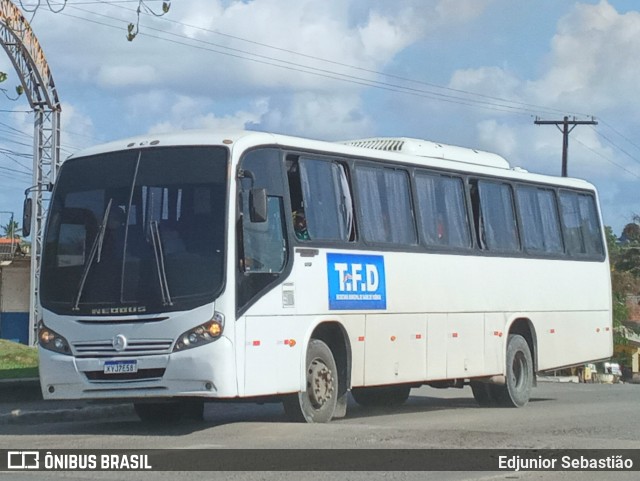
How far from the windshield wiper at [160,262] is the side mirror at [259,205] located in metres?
1.07

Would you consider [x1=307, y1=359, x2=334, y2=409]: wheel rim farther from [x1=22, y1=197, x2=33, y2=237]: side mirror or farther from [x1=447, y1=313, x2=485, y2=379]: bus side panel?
[x1=22, y1=197, x2=33, y2=237]: side mirror

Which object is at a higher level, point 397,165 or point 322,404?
point 397,165

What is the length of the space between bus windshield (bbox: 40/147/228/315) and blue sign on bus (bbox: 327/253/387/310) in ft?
6.82

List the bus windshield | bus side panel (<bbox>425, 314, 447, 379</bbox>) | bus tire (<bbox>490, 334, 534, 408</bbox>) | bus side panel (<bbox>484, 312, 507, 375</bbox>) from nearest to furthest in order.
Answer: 1. the bus windshield
2. bus side panel (<bbox>425, 314, 447, 379</bbox>)
3. bus side panel (<bbox>484, 312, 507, 375</bbox>)
4. bus tire (<bbox>490, 334, 534, 408</bbox>)

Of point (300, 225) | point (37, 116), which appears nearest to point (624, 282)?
point (37, 116)

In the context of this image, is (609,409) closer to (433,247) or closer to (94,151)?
(433,247)

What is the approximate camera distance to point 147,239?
45.7ft

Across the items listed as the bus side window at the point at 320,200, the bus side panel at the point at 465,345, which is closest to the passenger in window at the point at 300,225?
the bus side window at the point at 320,200

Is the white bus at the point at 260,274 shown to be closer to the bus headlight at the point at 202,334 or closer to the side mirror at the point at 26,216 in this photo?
the bus headlight at the point at 202,334

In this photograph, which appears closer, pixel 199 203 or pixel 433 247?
pixel 199 203

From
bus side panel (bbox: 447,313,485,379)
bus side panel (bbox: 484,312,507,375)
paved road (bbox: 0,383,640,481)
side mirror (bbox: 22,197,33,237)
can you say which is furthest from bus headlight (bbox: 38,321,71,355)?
bus side panel (bbox: 484,312,507,375)

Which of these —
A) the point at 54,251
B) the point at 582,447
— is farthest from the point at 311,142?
the point at 582,447

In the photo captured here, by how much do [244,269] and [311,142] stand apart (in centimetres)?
256

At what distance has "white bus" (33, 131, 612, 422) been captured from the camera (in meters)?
13.6
